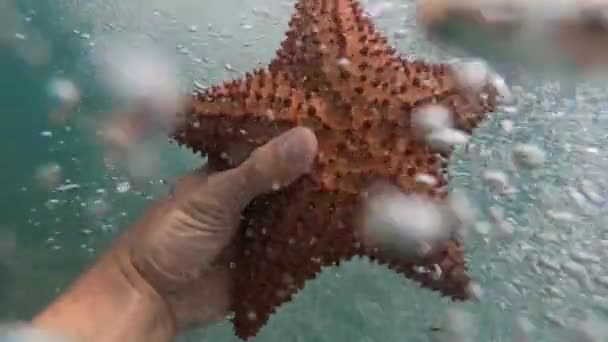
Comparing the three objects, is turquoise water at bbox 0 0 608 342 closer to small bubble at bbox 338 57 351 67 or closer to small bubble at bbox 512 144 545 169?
small bubble at bbox 512 144 545 169

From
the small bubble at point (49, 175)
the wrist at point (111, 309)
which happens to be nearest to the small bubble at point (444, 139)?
the wrist at point (111, 309)

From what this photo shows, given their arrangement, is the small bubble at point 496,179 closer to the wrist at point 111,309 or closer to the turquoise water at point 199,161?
the turquoise water at point 199,161


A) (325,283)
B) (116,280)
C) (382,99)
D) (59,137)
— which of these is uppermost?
(382,99)

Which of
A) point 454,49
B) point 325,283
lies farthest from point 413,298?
point 454,49

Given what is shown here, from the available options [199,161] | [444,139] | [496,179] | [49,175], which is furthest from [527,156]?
[49,175]

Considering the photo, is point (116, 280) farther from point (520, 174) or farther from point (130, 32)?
point (130, 32)

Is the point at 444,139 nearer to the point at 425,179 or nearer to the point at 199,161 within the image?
the point at 425,179

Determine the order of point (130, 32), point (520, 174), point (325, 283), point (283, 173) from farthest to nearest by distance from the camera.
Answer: point (130, 32), point (325, 283), point (520, 174), point (283, 173)
